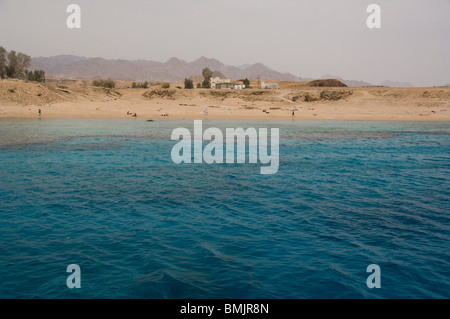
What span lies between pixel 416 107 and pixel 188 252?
7420cm

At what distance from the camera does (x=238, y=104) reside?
84.3m

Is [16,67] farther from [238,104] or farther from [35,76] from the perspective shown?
[238,104]

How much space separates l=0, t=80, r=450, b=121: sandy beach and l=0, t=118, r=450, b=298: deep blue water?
3975 cm

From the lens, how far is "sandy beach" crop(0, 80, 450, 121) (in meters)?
67.6

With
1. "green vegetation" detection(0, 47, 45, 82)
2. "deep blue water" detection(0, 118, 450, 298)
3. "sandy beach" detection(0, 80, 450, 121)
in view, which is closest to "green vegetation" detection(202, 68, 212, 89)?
"sandy beach" detection(0, 80, 450, 121)

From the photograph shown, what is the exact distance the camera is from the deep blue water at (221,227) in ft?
34.0

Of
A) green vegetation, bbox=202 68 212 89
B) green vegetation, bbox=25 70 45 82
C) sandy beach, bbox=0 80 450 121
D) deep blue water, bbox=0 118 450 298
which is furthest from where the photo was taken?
green vegetation, bbox=202 68 212 89

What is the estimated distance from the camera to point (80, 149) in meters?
33.7

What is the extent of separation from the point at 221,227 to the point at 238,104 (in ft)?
234

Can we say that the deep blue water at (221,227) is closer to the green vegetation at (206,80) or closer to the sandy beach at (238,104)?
the sandy beach at (238,104)

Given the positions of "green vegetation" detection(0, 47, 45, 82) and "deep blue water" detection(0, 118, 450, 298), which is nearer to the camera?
"deep blue water" detection(0, 118, 450, 298)

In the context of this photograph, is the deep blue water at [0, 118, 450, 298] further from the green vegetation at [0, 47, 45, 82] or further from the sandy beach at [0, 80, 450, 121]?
the green vegetation at [0, 47, 45, 82]
